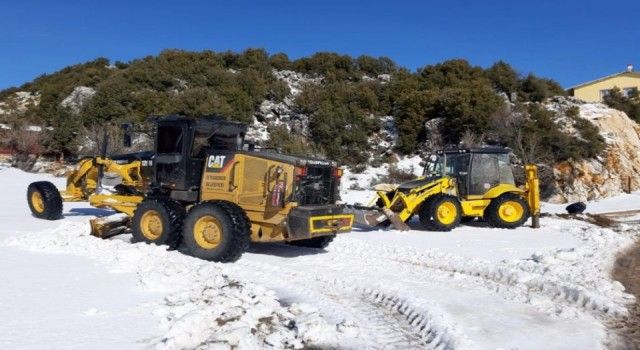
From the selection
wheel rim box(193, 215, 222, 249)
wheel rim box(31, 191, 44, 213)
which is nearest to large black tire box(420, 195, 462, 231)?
wheel rim box(193, 215, 222, 249)

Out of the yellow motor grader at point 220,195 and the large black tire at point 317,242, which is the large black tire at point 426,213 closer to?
the large black tire at point 317,242

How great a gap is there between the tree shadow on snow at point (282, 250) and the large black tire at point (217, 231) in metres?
1.00

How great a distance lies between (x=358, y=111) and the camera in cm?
3067

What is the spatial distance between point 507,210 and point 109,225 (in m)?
9.40

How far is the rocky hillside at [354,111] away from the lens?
2398cm

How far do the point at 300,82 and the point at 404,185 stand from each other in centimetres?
2412

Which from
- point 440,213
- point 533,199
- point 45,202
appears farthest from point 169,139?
point 533,199

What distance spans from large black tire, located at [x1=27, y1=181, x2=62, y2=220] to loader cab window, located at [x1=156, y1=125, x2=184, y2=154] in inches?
155

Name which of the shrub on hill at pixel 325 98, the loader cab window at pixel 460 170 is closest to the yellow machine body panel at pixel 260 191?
the loader cab window at pixel 460 170

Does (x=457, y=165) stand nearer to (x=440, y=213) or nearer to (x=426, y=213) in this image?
(x=440, y=213)

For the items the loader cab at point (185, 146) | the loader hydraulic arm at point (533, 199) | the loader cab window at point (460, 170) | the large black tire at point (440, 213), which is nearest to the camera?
the loader cab at point (185, 146)

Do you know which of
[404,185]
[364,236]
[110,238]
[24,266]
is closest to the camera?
[24,266]

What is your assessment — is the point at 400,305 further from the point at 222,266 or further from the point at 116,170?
the point at 116,170

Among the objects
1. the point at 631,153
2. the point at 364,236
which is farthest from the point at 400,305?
the point at 631,153
